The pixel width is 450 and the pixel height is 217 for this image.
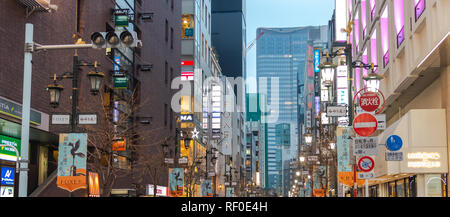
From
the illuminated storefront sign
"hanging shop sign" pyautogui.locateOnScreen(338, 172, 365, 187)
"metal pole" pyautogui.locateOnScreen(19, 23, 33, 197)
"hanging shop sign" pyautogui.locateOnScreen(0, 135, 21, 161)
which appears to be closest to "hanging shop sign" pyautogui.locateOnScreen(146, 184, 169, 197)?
"hanging shop sign" pyautogui.locateOnScreen(338, 172, 365, 187)

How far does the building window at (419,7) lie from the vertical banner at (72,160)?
15632 millimetres

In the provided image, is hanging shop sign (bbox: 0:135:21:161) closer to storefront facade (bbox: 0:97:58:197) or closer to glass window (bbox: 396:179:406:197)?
storefront facade (bbox: 0:97:58:197)

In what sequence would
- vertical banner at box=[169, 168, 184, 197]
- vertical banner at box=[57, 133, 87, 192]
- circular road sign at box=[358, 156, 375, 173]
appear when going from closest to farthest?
vertical banner at box=[57, 133, 87, 192] < circular road sign at box=[358, 156, 375, 173] < vertical banner at box=[169, 168, 184, 197]

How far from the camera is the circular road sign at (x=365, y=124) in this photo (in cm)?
2214

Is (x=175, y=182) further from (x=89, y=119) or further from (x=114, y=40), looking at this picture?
(x=114, y=40)

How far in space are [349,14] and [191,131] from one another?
26.7 meters

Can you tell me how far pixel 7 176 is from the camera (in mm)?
26672

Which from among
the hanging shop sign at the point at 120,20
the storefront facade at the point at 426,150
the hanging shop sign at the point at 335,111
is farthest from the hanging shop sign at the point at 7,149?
the storefront facade at the point at 426,150

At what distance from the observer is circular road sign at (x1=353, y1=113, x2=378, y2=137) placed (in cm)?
2214

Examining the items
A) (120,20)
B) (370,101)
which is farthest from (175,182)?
(370,101)

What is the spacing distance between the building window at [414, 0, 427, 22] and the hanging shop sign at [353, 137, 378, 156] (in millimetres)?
6663

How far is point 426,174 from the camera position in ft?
91.1

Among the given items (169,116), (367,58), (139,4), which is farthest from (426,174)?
(169,116)
